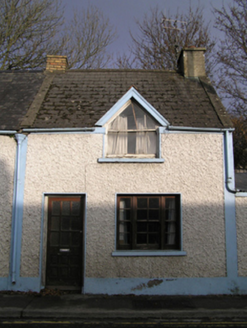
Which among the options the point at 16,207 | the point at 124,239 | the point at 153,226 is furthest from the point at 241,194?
the point at 16,207

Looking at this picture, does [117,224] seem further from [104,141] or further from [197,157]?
[197,157]

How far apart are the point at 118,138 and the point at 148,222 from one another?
8.16ft

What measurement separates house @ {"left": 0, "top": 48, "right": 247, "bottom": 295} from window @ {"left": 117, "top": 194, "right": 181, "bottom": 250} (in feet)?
0.09

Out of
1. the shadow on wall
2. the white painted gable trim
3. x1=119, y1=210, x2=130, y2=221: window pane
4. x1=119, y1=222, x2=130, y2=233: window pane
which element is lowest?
x1=119, y1=222, x2=130, y2=233: window pane

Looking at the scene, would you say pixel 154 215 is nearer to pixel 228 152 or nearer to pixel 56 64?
pixel 228 152

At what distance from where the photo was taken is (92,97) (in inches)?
344

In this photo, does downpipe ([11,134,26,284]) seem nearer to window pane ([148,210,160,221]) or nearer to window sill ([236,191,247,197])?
window pane ([148,210,160,221])

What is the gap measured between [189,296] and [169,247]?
1247 millimetres

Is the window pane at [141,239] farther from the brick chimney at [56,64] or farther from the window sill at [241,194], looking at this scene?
the brick chimney at [56,64]

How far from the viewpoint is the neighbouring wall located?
6980mm

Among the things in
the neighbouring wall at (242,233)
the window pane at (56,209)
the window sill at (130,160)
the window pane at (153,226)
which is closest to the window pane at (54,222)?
the window pane at (56,209)

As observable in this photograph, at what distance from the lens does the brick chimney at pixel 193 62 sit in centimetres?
998

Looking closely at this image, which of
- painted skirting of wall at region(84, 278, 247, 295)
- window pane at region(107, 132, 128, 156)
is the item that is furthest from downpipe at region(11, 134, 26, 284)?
window pane at region(107, 132, 128, 156)

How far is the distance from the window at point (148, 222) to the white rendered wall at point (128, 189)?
0.24 metres
